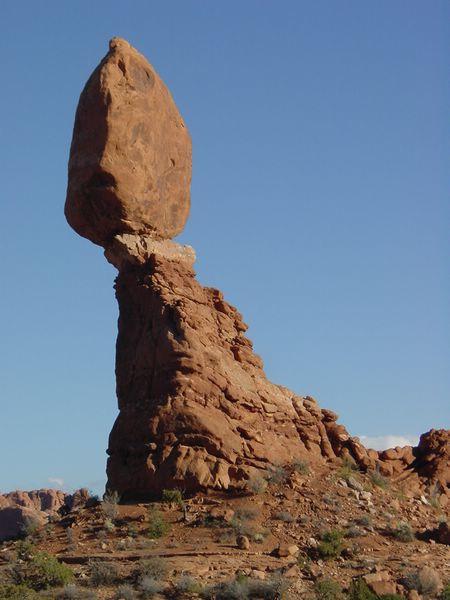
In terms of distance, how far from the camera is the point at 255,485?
27109 mm

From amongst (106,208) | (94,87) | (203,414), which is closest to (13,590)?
(203,414)

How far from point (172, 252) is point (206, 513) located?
8.11 meters

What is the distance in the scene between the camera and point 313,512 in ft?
88.3

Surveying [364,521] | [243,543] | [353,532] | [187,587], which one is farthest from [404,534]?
[187,587]

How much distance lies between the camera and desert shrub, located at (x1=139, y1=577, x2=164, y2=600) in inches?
856

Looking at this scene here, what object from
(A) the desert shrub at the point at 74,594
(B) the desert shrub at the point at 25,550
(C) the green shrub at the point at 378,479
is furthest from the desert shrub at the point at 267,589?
(C) the green shrub at the point at 378,479

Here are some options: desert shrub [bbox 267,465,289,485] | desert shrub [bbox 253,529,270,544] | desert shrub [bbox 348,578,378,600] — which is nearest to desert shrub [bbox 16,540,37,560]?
desert shrub [bbox 253,529,270,544]

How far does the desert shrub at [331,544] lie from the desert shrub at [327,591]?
5.67ft

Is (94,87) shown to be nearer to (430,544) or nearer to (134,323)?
(134,323)

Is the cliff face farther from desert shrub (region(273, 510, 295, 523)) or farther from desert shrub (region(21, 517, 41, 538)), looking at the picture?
desert shrub (region(21, 517, 41, 538))

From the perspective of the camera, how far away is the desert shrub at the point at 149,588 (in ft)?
71.3

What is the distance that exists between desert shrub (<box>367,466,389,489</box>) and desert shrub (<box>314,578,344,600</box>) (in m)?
7.75

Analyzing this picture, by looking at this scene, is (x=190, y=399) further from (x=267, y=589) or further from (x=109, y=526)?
(x=267, y=589)

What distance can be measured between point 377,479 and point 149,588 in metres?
→ 10.3
